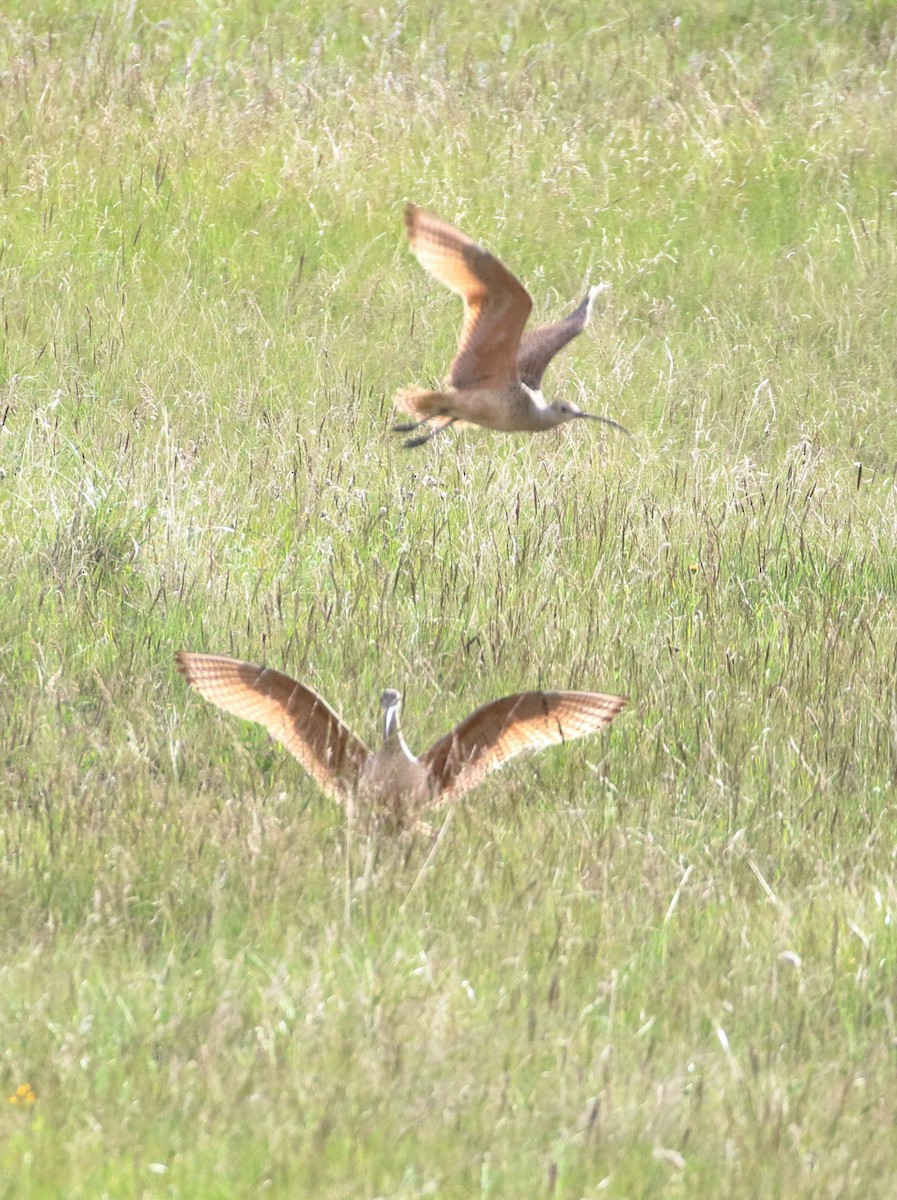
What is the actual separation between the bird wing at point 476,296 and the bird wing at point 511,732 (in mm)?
1430

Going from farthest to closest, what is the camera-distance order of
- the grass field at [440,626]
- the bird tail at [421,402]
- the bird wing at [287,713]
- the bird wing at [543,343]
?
the bird wing at [543,343], the bird tail at [421,402], the bird wing at [287,713], the grass field at [440,626]

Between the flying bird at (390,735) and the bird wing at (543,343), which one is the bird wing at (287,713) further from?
the bird wing at (543,343)

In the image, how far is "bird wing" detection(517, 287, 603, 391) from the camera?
6.07m

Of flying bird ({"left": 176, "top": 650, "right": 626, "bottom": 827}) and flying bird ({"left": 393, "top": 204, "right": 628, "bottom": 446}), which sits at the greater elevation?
flying bird ({"left": 393, "top": 204, "right": 628, "bottom": 446})

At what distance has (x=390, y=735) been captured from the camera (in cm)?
401

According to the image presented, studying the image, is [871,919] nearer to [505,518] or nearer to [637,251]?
[505,518]

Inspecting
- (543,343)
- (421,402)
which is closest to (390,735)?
(421,402)

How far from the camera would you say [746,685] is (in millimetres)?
5070

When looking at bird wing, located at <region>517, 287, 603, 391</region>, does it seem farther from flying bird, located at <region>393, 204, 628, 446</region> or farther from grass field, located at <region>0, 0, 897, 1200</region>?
grass field, located at <region>0, 0, 897, 1200</region>

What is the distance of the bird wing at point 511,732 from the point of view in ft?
13.1

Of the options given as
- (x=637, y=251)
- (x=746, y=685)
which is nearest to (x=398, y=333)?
(x=637, y=251)

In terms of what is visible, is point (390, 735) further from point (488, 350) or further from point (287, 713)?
point (488, 350)

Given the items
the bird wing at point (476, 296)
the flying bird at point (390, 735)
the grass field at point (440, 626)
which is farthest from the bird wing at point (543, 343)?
the flying bird at point (390, 735)

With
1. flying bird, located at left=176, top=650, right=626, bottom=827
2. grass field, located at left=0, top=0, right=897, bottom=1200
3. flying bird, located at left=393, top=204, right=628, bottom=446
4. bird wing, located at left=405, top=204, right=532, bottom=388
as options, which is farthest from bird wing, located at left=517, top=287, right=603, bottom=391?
flying bird, located at left=176, top=650, right=626, bottom=827
